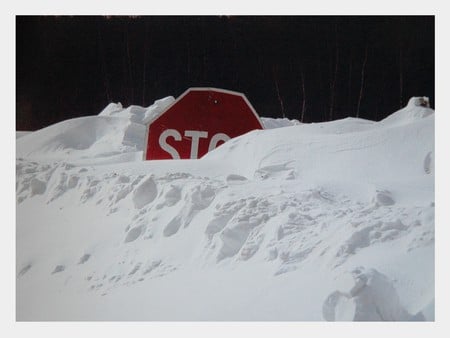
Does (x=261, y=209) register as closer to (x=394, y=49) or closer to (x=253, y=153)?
(x=253, y=153)

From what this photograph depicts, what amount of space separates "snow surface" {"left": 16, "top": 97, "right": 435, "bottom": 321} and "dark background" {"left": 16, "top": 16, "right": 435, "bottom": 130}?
119 mm

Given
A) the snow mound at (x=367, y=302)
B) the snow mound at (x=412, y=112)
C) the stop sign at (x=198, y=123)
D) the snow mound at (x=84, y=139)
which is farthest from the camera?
the snow mound at (x=84, y=139)

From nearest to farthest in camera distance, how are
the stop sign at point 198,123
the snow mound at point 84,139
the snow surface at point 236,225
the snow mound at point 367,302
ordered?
the snow mound at point 367,302
the snow surface at point 236,225
the stop sign at point 198,123
the snow mound at point 84,139

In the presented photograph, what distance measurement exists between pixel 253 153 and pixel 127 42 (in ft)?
3.29

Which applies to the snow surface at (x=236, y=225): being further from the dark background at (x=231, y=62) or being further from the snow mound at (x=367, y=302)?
Answer: the dark background at (x=231, y=62)

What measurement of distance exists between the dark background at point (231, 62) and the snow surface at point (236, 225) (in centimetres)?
12

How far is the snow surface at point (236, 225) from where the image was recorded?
2.96 metres

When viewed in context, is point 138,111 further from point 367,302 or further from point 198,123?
point 367,302

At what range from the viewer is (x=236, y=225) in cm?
321

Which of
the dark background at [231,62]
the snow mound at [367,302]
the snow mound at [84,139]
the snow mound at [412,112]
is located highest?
the dark background at [231,62]

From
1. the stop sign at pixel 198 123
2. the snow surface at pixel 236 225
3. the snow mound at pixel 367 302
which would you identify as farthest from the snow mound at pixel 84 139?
the snow mound at pixel 367 302

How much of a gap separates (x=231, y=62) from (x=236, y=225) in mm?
1064

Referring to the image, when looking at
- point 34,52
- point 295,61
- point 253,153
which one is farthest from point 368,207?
point 34,52

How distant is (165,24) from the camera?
12.3 feet
